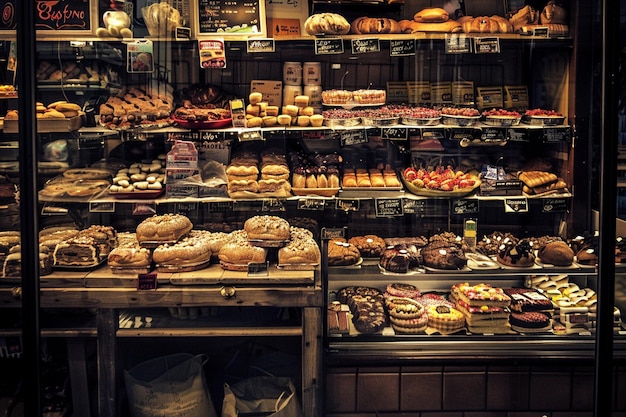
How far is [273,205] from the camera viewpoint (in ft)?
12.2

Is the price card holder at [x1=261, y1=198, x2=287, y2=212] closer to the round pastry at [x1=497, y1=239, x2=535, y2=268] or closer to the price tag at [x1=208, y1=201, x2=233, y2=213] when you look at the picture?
the price tag at [x1=208, y1=201, x2=233, y2=213]

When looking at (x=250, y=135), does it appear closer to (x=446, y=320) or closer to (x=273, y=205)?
(x=273, y=205)

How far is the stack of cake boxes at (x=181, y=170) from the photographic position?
3.71 metres

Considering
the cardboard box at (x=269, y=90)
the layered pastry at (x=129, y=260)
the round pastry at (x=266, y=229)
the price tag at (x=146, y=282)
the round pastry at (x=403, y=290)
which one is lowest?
the round pastry at (x=403, y=290)

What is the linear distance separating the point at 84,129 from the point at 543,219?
250 cm

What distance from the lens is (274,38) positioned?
3848 mm

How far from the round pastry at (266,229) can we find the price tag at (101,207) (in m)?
0.73

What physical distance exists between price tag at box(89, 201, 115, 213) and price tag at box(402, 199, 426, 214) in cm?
154

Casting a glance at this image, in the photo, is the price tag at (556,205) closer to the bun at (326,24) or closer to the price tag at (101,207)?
the bun at (326,24)

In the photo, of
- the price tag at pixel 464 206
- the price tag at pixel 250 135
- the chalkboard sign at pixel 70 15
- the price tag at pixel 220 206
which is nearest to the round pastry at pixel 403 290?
the price tag at pixel 464 206

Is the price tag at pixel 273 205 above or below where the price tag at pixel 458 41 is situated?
below

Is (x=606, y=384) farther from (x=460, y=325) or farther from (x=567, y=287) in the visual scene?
(x=567, y=287)

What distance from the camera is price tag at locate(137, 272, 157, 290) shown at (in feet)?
9.98

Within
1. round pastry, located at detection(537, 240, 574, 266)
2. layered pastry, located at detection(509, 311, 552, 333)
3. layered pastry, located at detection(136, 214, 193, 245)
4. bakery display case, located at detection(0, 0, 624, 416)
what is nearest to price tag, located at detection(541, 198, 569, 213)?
bakery display case, located at detection(0, 0, 624, 416)
